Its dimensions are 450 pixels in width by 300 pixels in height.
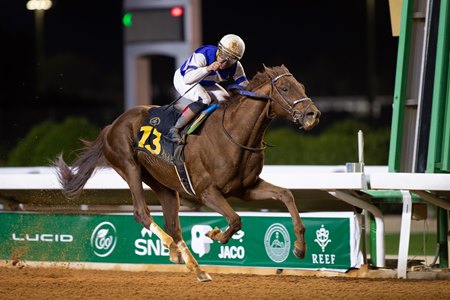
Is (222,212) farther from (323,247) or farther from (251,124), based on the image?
(323,247)

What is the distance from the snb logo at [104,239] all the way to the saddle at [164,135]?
130cm

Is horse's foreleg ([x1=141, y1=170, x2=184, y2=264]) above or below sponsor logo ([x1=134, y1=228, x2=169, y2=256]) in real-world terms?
above

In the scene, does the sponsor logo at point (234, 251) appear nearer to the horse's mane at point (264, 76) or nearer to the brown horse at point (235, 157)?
the brown horse at point (235, 157)

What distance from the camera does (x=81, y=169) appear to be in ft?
24.5

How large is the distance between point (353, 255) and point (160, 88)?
62.8 feet

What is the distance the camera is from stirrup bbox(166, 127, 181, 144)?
21.7ft

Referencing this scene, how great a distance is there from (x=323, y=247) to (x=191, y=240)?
115cm

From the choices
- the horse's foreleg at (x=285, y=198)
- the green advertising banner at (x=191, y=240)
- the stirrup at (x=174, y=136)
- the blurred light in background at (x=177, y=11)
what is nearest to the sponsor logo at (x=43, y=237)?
the green advertising banner at (x=191, y=240)

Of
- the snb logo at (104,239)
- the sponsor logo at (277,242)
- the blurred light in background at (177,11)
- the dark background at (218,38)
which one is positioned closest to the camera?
the sponsor logo at (277,242)

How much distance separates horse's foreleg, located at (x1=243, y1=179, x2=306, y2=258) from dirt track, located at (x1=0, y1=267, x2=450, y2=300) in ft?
1.04

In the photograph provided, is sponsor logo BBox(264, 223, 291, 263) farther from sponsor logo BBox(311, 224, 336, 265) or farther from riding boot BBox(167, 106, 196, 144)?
riding boot BBox(167, 106, 196, 144)

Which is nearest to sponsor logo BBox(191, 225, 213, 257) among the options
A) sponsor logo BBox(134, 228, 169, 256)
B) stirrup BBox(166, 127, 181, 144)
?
sponsor logo BBox(134, 228, 169, 256)

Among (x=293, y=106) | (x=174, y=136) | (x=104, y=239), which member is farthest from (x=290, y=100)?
(x=104, y=239)

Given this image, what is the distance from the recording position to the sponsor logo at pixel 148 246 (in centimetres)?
793
